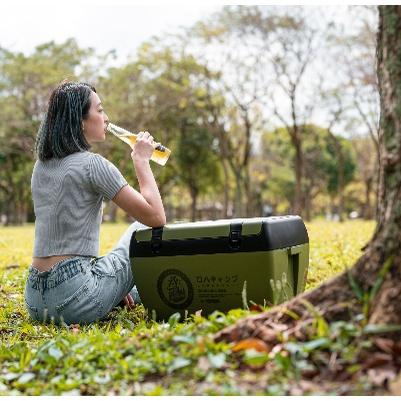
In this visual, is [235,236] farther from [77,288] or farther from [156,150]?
[77,288]

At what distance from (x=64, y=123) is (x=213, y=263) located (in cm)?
123

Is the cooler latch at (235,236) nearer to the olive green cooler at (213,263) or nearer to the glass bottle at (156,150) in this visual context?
the olive green cooler at (213,263)

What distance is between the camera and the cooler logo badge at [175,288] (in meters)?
3.80

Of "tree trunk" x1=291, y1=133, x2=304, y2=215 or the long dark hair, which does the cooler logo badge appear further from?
"tree trunk" x1=291, y1=133, x2=304, y2=215

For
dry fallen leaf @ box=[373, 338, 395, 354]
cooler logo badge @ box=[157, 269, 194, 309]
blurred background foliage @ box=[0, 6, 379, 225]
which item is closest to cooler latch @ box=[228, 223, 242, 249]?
cooler logo badge @ box=[157, 269, 194, 309]

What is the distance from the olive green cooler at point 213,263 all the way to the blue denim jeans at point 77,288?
176 millimetres

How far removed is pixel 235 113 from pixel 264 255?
968 inches

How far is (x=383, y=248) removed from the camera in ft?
8.59

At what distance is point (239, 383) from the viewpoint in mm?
2279

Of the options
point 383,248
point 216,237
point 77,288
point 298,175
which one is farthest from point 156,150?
point 298,175

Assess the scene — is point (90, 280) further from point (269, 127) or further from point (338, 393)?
point (269, 127)

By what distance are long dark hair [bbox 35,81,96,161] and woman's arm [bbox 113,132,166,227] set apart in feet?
1.16

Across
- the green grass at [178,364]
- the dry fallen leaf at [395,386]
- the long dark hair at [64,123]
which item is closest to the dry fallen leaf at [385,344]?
the green grass at [178,364]

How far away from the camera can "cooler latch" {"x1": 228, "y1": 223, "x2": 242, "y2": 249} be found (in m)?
3.63
